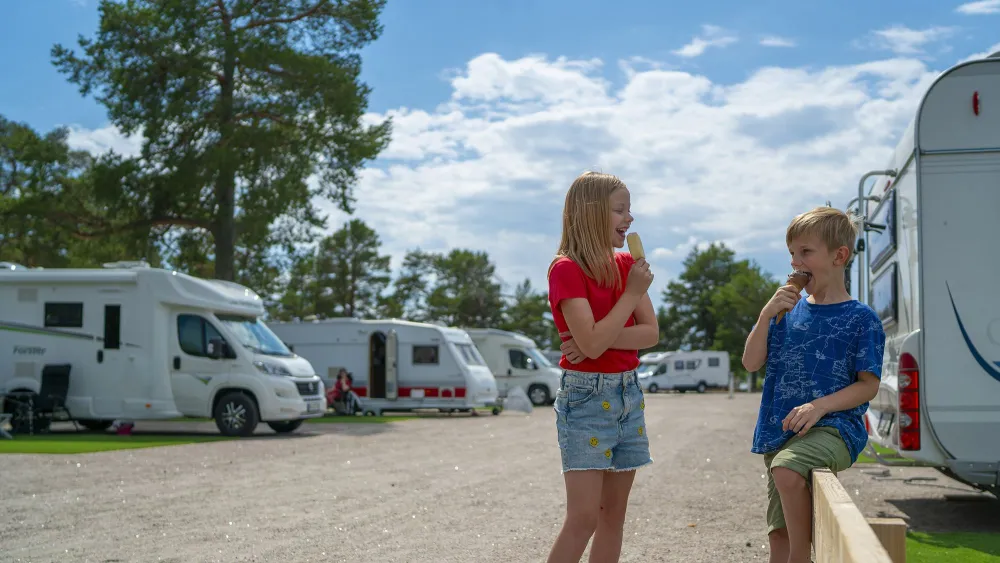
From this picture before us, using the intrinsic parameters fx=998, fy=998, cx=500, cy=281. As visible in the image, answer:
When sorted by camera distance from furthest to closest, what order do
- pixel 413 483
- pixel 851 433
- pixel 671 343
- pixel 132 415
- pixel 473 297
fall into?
pixel 671 343
pixel 473 297
pixel 132 415
pixel 413 483
pixel 851 433

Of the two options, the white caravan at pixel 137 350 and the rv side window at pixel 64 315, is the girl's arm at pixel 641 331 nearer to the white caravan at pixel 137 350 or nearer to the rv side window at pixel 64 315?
the white caravan at pixel 137 350

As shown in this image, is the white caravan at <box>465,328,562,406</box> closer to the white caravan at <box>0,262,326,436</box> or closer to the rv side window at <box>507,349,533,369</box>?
the rv side window at <box>507,349,533,369</box>

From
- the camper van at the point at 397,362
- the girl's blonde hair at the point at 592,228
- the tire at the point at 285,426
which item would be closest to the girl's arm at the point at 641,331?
the girl's blonde hair at the point at 592,228

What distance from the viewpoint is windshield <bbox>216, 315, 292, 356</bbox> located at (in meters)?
18.3

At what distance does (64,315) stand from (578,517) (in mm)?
16799

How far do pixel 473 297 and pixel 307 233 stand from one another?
5279 centimetres

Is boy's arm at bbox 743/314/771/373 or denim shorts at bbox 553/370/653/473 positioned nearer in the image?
denim shorts at bbox 553/370/653/473

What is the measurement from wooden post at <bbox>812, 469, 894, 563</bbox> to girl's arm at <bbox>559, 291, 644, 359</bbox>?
30.0 inches

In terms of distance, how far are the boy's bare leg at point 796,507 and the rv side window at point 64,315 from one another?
16965mm

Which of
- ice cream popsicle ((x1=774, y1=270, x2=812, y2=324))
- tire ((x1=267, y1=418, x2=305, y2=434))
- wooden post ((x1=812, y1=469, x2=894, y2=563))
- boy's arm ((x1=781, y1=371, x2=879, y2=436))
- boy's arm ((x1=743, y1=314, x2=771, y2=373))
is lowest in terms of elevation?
tire ((x1=267, y1=418, x2=305, y2=434))

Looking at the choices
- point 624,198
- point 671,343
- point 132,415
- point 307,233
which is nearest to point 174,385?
point 132,415

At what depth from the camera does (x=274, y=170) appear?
1072 inches

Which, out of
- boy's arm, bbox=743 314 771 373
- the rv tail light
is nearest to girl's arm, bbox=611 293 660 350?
boy's arm, bbox=743 314 771 373

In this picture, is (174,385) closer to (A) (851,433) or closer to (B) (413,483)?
(B) (413,483)
